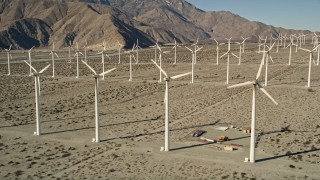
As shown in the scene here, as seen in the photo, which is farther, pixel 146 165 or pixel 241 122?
pixel 241 122

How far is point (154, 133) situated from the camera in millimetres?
48125

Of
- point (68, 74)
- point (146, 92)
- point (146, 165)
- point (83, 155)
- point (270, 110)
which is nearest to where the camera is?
point (146, 165)

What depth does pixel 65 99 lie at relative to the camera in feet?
244

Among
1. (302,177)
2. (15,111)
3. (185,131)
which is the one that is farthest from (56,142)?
(302,177)

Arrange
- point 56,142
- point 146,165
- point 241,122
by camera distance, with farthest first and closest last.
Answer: point 241,122 < point 56,142 < point 146,165

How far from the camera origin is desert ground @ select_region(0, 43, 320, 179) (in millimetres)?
35594

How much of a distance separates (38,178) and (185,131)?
20229 mm

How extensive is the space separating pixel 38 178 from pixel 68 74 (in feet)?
283

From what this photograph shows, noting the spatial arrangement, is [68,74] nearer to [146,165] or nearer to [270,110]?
[270,110]

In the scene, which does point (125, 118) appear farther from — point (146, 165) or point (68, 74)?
point (68, 74)

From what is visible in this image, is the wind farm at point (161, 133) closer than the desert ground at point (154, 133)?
No

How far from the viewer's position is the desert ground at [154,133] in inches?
1401

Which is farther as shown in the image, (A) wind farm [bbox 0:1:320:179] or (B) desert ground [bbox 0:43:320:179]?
(A) wind farm [bbox 0:1:320:179]

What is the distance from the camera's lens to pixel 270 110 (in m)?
60.7
